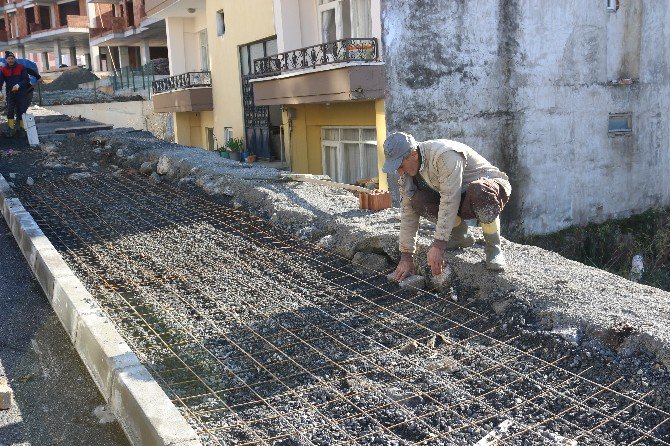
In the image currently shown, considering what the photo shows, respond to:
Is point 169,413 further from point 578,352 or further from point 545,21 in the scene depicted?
point 545,21

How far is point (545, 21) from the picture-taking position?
1174 cm

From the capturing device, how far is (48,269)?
494 cm

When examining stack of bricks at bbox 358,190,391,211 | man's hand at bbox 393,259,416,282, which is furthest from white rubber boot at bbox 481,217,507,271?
stack of bricks at bbox 358,190,391,211

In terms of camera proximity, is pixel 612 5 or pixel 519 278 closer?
pixel 519 278

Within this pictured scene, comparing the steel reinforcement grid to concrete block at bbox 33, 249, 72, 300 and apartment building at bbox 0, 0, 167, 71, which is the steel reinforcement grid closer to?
concrete block at bbox 33, 249, 72, 300

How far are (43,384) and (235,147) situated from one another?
46.5 ft

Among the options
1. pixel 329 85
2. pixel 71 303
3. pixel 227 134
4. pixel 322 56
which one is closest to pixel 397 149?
pixel 71 303

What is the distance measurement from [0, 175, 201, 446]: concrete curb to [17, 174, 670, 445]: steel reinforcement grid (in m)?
0.23

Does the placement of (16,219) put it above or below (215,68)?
below

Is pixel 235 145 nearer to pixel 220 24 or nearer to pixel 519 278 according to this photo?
pixel 220 24

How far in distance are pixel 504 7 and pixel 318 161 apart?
5384 mm

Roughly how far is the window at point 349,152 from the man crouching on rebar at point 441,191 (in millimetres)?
8072

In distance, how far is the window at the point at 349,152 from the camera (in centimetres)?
1278

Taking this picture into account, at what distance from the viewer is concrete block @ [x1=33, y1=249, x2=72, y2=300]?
15.8 feet
